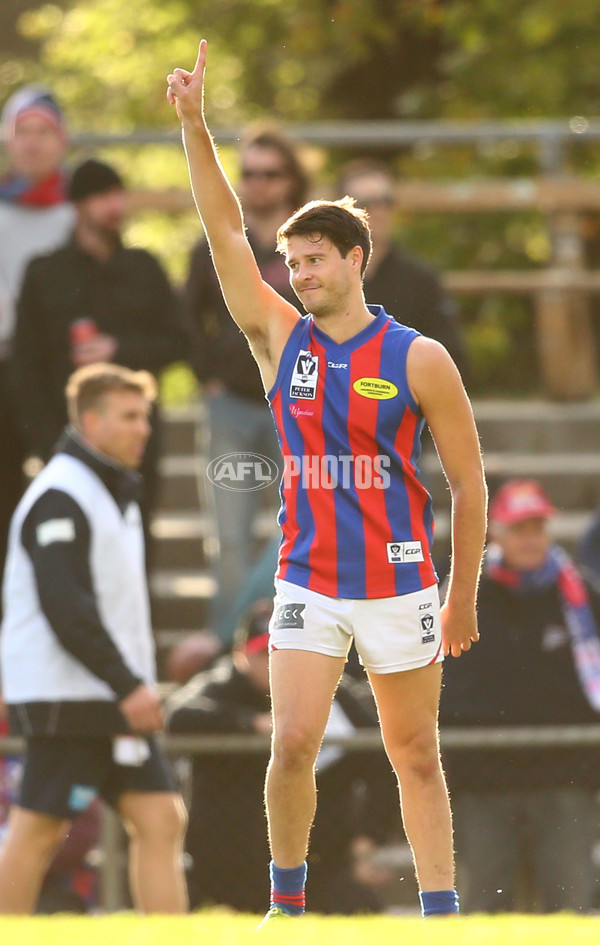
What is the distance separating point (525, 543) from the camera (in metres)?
6.38

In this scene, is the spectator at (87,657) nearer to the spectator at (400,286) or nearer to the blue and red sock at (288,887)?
the spectator at (400,286)

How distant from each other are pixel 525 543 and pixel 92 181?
7.09 ft

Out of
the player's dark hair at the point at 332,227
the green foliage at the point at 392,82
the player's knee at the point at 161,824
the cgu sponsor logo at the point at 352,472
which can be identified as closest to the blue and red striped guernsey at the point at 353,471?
the cgu sponsor logo at the point at 352,472

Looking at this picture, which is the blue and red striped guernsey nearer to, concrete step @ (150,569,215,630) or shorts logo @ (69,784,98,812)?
shorts logo @ (69,784,98,812)

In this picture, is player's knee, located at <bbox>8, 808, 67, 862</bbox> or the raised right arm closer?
the raised right arm

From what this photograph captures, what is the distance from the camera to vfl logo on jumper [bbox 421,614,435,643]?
3.76 meters

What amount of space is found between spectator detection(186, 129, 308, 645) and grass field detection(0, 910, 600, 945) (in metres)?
1.61

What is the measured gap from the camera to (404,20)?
455 inches

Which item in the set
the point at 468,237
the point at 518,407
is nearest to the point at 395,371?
the point at 518,407

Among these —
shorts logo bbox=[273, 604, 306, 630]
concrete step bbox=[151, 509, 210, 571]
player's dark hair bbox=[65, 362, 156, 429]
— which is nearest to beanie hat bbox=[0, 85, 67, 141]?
player's dark hair bbox=[65, 362, 156, 429]

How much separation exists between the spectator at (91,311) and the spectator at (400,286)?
92 cm

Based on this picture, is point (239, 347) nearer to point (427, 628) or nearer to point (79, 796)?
point (79, 796)

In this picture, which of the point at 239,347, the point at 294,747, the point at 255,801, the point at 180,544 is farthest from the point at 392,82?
the point at 294,747

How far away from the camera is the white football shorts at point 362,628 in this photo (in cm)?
372
